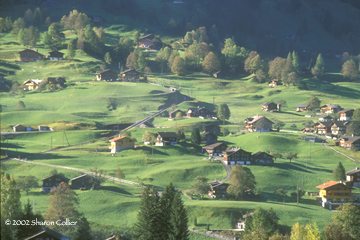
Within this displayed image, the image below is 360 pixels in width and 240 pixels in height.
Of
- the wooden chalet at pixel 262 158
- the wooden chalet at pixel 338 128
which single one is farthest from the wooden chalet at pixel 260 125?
the wooden chalet at pixel 262 158

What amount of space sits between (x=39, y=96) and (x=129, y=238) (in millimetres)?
102745

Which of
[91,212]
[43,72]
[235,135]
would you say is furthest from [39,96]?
[91,212]

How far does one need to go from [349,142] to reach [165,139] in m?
44.0

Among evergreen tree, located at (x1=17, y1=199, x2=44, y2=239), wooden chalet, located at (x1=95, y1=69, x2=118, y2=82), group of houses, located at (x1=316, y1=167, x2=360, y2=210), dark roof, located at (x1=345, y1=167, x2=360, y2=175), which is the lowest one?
group of houses, located at (x1=316, y1=167, x2=360, y2=210)

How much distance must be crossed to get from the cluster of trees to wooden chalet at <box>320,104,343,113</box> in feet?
384

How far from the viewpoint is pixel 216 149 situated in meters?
124

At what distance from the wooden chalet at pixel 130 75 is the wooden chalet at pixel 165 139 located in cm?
6660

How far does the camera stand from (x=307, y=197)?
10019 cm

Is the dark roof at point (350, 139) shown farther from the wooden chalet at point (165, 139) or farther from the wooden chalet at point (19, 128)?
the wooden chalet at point (19, 128)

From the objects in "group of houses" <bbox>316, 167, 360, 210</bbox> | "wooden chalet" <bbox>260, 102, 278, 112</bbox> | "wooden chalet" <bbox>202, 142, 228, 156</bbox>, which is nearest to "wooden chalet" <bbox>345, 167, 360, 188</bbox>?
"group of houses" <bbox>316, 167, 360, 210</bbox>

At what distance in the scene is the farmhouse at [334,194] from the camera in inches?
3834

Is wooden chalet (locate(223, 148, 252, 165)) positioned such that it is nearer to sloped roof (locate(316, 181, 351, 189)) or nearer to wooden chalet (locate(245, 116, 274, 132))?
sloped roof (locate(316, 181, 351, 189))

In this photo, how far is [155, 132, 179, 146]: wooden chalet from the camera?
419 ft

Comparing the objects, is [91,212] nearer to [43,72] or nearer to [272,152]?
[272,152]
